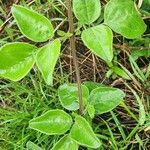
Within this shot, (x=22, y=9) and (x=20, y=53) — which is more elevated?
(x=22, y=9)

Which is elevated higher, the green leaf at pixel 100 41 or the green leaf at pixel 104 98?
the green leaf at pixel 100 41

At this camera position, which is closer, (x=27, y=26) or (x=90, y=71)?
(x=27, y=26)

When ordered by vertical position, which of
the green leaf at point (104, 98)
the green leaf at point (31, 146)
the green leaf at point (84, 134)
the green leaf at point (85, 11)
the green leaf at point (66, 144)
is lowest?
the green leaf at point (31, 146)

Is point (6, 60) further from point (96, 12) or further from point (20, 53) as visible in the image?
point (96, 12)

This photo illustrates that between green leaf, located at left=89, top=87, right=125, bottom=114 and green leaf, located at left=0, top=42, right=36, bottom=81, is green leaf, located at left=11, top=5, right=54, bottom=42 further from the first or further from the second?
green leaf, located at left=89, top=87, right=125, bottom=114

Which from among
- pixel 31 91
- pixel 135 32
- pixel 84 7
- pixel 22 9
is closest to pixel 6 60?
pixel 22 9

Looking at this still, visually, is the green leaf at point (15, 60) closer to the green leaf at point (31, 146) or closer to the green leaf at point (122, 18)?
the green leaf at point (122, 18)

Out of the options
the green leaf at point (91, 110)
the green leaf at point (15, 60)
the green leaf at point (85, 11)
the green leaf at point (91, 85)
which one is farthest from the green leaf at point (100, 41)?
the green leaf at point (91, 85)

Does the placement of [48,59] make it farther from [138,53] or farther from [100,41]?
[138,53]
